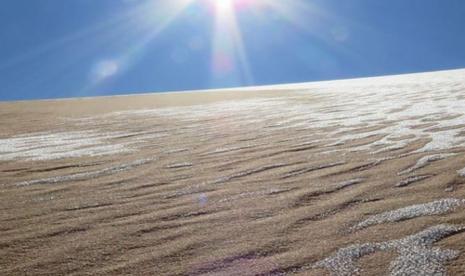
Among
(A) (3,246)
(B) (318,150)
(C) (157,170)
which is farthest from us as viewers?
(B) (318,150)

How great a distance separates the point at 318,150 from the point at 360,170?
1514mm

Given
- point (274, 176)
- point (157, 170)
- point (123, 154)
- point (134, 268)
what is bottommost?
point (134, 268)

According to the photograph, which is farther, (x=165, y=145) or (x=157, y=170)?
(x=165, y=145)

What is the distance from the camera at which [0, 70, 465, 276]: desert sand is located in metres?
3.16

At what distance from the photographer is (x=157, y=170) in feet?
20.5

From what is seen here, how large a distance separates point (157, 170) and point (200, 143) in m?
2.37

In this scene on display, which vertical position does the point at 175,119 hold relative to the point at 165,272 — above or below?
above

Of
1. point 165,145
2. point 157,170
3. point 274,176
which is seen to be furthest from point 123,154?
point 274,176

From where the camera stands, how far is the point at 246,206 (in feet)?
14.2

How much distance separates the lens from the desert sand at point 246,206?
10.4ft

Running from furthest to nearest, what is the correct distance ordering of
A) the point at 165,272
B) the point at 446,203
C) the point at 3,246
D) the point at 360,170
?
the point at 360,170, the point at 446,203, the point at 3,246, the point at 165,272

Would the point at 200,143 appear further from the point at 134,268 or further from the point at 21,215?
the point at 134,268

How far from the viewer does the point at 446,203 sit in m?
3.91

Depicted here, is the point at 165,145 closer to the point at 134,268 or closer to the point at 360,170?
the point at 360,170
